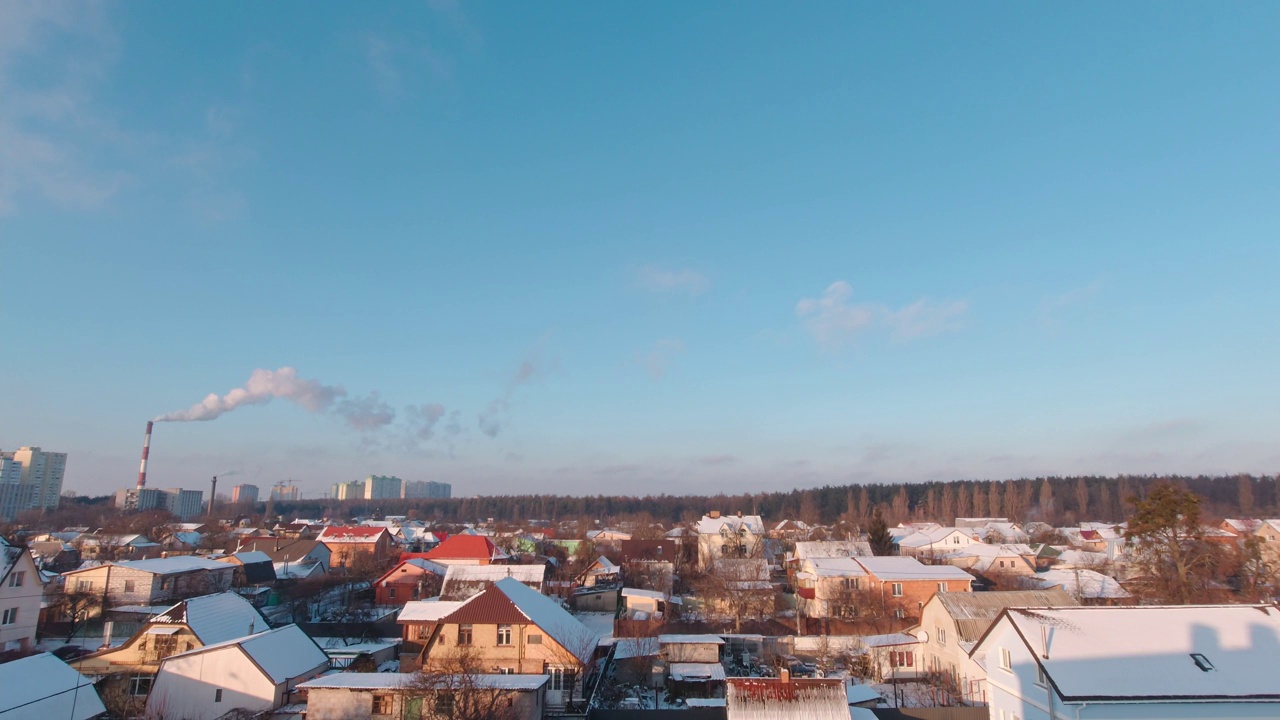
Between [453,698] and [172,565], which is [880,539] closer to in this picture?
[453,698]

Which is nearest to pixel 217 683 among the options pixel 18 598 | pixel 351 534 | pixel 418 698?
pixel 418 698

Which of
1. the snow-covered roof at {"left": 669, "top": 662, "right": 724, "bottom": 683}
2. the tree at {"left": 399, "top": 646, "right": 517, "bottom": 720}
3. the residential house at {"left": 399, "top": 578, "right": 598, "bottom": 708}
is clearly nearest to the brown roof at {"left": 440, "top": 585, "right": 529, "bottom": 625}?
the residential house at {"left": 399, "top": 578, "right": 598, "bottom": 708}

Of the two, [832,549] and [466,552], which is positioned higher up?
[832,549]

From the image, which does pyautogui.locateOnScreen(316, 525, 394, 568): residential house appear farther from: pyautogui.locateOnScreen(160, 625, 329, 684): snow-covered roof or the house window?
pyautogui.locateOnScreen(160, 625, 329, 684): snow-covered roof

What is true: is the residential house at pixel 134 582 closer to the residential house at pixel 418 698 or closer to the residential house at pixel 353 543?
the residential house at pixel 353 543

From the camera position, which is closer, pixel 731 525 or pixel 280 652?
pixel 280 652

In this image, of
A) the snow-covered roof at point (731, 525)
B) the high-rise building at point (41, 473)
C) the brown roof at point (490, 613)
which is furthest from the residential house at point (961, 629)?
the high-rise building at point (41, 473)

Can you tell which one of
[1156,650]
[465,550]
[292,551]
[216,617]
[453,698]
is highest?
[1156,650]
